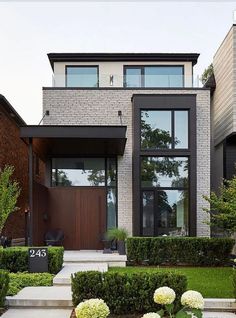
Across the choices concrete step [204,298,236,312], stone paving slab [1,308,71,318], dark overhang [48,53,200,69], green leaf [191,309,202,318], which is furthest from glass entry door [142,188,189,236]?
green leaf [191,309,202,318]

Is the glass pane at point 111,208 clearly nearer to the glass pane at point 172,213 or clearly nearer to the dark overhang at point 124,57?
the glass pane at point 172,213

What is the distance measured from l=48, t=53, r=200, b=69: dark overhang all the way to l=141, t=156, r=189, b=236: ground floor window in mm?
5570

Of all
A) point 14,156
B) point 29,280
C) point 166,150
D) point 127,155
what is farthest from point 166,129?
point 29,280

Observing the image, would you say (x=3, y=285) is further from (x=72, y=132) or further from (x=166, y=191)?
(x=166, y=191)

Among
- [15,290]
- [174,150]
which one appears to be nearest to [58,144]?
[174,150]

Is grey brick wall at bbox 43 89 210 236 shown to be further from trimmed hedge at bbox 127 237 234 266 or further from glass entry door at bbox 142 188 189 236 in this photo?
trimmed hedge at bbox 127 237 234 266

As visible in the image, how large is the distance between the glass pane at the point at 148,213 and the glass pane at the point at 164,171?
16.0 inches

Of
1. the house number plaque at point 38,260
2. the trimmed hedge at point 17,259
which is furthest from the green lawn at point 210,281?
the house number plaque at point 38,260

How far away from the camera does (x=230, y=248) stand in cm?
1592

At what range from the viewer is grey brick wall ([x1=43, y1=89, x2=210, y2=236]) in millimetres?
18875

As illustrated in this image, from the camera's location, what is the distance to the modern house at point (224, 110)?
59.8ft

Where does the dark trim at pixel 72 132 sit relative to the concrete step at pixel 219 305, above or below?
above

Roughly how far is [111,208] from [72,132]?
496cm

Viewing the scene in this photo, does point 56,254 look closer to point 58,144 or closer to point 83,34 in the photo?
point 58,144
